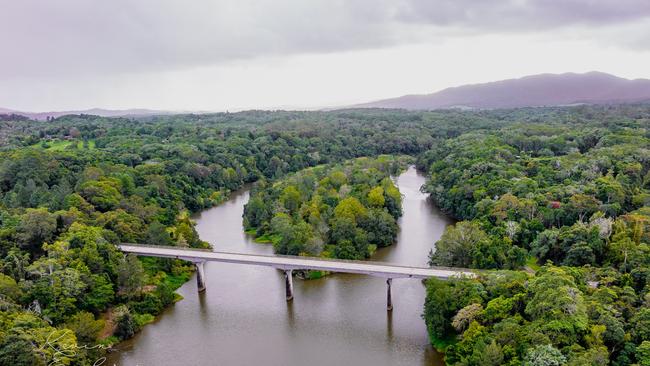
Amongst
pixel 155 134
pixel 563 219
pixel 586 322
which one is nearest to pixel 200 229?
pixel 563 219

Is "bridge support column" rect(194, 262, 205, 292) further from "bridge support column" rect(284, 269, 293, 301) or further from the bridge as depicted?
"bridge support column" rect(284, 269, 293, 301)

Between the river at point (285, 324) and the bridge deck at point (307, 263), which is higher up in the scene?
the bridge deck at point (307, 263)

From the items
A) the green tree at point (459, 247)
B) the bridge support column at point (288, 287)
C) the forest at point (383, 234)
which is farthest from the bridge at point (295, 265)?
the green tree at point (459, 247)

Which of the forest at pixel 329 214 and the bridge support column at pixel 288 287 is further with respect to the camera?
the forest at pixel 329 214

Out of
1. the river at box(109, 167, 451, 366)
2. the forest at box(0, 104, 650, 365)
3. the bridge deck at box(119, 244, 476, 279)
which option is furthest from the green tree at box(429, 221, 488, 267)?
the bridge deck at box(119, 244, 476, 279)

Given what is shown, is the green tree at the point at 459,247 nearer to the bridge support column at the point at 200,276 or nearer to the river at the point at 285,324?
the river at the point at 285,324

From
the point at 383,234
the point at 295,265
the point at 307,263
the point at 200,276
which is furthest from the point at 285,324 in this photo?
the point at 383,234
